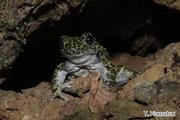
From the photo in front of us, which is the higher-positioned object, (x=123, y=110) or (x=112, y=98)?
(x=112, y=98)

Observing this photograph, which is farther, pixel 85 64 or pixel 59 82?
pixel 85 64

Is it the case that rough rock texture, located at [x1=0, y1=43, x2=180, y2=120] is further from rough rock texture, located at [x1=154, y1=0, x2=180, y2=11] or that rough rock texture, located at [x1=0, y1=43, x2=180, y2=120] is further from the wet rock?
rough rock texture, located at [x1=154, y1=0, x2=180, y2=11]

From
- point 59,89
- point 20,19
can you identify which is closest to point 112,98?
point 59,89

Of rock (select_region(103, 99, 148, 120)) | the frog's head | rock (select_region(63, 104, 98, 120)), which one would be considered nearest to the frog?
the frog's head

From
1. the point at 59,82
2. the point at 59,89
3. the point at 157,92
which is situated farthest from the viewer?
the point at 59,82

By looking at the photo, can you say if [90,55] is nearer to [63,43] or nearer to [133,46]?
[63,43]

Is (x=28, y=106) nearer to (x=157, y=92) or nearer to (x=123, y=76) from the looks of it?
(x=123, y=76)
